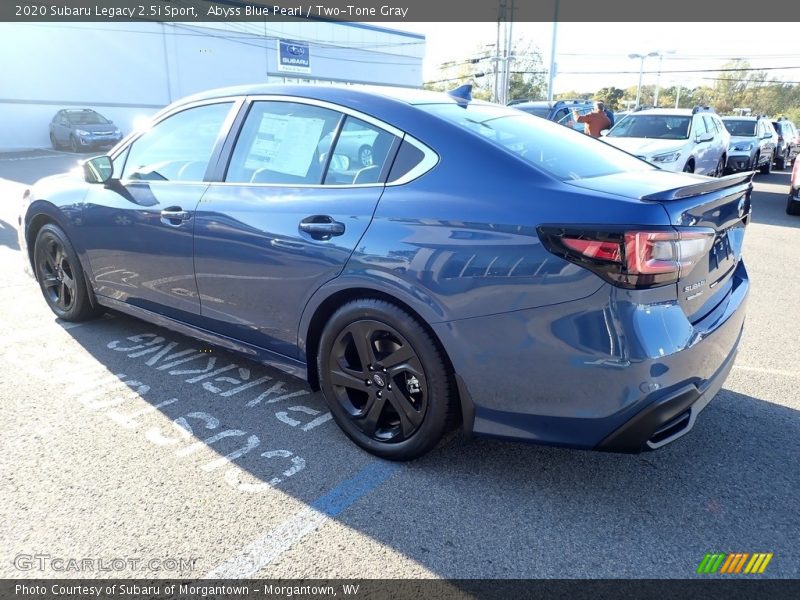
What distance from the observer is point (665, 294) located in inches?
89.6

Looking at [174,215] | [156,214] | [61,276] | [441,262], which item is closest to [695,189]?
[441,262]

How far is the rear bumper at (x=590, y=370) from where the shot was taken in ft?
7.30

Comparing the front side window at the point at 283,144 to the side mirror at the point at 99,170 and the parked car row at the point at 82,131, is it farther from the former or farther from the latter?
the parked car row at the point at 82,131

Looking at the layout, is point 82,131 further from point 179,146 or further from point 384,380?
point 384,380

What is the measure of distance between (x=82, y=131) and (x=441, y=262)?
2553 cm

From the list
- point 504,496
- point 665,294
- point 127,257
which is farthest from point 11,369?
point 665,294

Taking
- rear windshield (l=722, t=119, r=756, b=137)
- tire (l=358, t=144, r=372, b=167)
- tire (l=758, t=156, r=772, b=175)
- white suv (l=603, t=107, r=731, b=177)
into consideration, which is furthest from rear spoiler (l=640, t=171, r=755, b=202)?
tire (l=758, t=156, r=772, b=175)

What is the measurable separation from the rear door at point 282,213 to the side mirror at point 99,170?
3.62 ft

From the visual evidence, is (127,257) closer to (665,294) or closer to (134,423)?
(134,423)

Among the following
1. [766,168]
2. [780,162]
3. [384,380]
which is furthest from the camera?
[780,162]

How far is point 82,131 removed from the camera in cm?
2381

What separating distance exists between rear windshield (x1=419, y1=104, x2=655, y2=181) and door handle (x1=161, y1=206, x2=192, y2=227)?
1496 millimetres

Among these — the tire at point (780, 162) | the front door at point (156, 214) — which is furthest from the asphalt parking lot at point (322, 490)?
the tire at point (780, 162)

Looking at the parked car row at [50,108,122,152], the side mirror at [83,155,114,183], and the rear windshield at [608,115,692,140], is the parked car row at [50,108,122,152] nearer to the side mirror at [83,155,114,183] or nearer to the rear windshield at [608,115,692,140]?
the rear windshield at [608,115,692,140]
